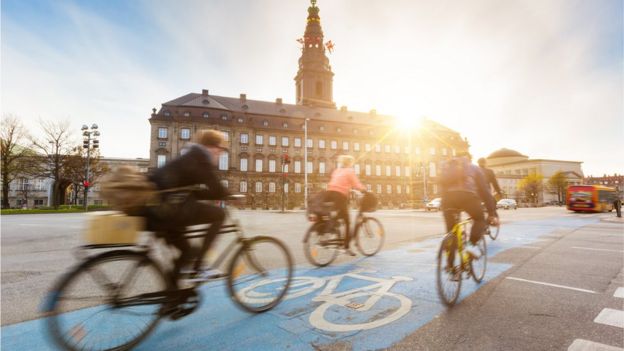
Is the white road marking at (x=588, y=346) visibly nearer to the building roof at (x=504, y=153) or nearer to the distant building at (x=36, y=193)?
the distant building at (x=36, y=193)

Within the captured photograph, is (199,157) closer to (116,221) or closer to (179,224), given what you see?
(179,224)

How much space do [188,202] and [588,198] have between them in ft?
117

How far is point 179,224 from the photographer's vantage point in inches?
108

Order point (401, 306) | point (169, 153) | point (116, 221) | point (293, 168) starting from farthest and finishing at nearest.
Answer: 1. point (293, 168)
2. point (169, 153)
3. point (401, 306)
4. point (116, 221)

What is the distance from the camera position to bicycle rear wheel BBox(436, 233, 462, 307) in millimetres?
3371

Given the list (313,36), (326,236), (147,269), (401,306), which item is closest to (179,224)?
(147,269)

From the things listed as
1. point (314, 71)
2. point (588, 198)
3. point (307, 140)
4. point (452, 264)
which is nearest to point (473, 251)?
point (452, 264)

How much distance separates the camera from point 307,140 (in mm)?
58844

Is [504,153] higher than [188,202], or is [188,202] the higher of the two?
[504,153]

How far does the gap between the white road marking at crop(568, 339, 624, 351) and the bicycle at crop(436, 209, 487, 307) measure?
1.11 meters

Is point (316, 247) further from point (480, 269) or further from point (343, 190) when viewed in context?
point (480, 269)

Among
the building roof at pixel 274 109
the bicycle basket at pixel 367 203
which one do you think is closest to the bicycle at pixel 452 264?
the bicycle basket at pixel 367 203

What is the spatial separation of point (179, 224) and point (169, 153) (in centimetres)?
5158

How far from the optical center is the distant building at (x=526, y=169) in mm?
97562
